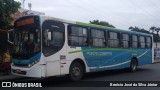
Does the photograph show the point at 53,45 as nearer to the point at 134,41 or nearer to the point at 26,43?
the point at 26,43

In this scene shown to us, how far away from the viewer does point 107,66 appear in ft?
51.0

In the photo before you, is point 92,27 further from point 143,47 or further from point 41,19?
point 143,47

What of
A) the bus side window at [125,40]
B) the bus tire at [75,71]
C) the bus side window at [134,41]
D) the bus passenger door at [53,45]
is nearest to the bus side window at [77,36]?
the bus passenger door at [53,45]

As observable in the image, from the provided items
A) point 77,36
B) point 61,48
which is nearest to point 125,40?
point 77,36

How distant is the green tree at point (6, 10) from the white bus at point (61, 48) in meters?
4.07

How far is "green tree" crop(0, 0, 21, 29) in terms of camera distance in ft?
53.5

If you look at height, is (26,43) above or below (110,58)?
above

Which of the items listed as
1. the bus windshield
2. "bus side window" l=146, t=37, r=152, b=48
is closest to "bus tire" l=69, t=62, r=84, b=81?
the bus windshield

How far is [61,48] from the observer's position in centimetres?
1234

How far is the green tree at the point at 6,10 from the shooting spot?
16.3 metres

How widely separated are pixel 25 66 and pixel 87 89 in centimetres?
287

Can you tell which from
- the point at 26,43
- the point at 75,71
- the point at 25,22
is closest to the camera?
the point at 26,43

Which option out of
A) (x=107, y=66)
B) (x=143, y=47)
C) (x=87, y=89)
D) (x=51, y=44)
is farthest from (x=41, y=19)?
(x=143, y=47)

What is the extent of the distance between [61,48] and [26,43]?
1.57m
